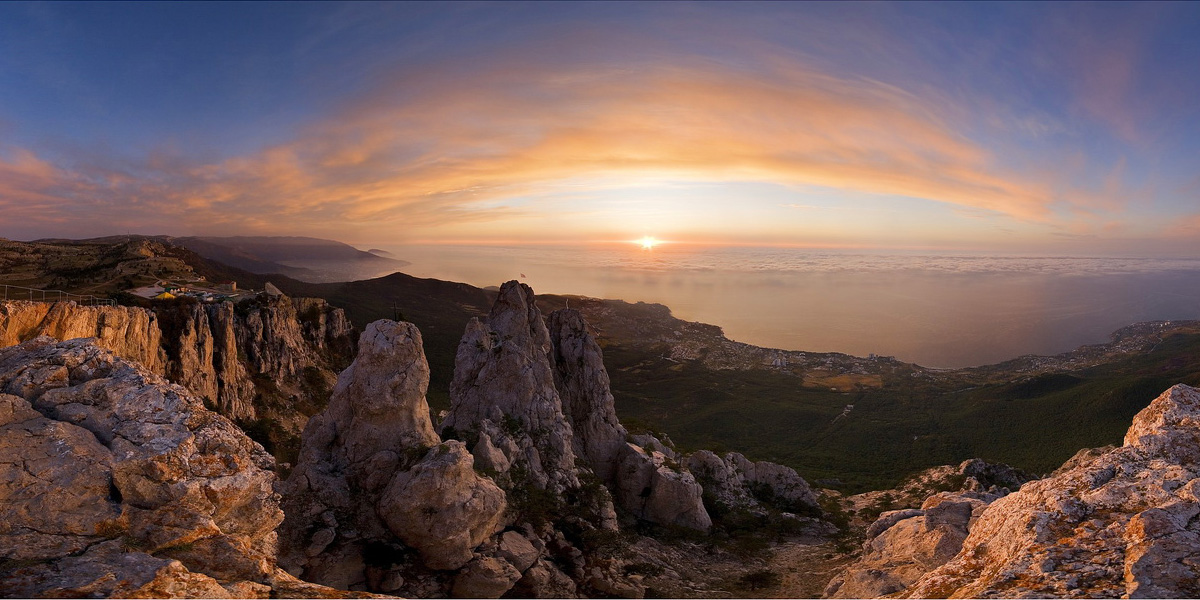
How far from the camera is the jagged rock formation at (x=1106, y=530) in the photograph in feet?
25.0

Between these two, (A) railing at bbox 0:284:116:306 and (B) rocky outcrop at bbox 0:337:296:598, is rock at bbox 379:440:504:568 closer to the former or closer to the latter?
(B) rocky outcrop at bbox 0:337:296:598

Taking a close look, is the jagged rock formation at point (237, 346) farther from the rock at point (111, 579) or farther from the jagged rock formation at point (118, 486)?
the rock at point (111, 579)

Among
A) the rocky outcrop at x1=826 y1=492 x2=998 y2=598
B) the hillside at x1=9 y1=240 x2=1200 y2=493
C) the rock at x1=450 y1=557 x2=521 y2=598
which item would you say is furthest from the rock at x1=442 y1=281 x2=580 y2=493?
the rocky outcrop at x1=826 y1=492 x2=998 y2=598

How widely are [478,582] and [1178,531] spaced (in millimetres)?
18976

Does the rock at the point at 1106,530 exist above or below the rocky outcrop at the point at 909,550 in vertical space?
above

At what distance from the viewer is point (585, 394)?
39094 mm

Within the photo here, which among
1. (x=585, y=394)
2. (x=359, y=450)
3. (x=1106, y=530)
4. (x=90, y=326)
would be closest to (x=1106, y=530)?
(x=1106, y=530)

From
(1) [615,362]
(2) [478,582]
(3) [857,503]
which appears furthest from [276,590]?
(1) [615,362]

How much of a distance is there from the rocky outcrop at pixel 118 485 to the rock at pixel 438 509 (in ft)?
26.5

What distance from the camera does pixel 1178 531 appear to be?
794 centimetres

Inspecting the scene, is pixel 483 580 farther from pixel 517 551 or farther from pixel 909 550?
pixel 909 550

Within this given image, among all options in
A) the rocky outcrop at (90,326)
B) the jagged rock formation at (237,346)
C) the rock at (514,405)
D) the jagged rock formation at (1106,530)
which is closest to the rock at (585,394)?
the rock at (514,405)

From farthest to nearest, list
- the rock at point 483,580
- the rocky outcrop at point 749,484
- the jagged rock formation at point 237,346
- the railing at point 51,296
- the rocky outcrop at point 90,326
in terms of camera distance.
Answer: the railing at point 51,296, the jagged rock formation at point 237,346, the rocky outcrop at point 749,484, the rocky outcrop at point 90,326, the rock at point 483,580

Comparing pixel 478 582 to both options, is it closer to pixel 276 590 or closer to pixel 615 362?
pixel 276 590
